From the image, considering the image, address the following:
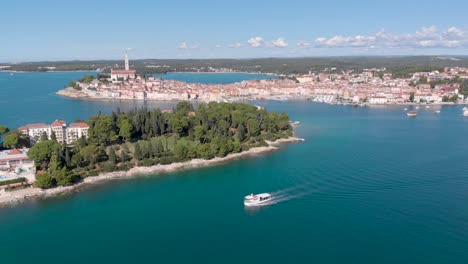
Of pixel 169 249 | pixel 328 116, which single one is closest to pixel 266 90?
pixel 328 116

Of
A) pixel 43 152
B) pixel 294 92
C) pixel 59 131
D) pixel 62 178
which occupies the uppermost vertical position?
pixel 294 92

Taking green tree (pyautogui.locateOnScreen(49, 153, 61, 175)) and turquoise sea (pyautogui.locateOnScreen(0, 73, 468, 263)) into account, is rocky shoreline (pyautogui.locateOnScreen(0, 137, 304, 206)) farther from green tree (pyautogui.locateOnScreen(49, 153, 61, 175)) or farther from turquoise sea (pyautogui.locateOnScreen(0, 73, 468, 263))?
green tree (pyautogui.locateOnScreen(49, 153, 61, 175))

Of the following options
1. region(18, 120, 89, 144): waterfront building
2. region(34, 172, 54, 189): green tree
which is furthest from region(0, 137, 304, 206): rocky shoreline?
region(18, 120, 89, 144): waterfront building

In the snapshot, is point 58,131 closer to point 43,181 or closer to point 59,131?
point 59,131

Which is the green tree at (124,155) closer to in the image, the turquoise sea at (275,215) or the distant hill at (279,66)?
the turquoise sea at (275,215)

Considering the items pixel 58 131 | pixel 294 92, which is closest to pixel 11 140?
pixel 58 131

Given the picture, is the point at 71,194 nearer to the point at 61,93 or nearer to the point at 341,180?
the point at 341,180

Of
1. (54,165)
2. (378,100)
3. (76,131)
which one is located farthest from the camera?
(378,100)
